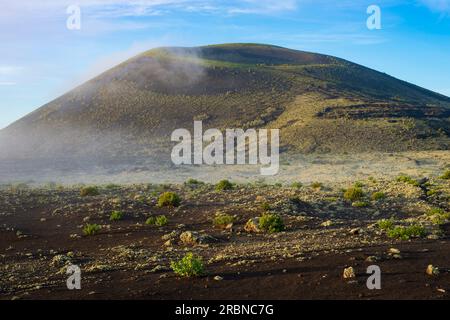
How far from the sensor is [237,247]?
15.1 m

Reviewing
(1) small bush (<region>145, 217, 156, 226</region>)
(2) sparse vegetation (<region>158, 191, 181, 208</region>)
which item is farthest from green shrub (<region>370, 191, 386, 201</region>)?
(1) small bush (<region>145, 217, 156, 226</region>)

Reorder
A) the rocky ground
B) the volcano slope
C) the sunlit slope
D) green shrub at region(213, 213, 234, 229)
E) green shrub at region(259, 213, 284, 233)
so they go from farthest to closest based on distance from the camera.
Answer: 1. the sunlit slope
2. the volcano slope
3. green shrub at region(213, 213, 234, 229)
4. green shrub at region(259, 213, 284, 233)
5. the rocky ground

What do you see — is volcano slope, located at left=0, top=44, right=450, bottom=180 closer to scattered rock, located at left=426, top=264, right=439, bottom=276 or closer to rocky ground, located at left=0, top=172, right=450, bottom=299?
rocky ground, located at left=0, top=172, right=450, bottom=299

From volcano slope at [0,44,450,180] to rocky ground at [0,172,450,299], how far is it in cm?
4040

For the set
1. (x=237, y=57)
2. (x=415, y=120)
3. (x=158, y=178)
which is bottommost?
(x=158, y=178)

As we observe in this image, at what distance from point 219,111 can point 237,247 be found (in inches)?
2972

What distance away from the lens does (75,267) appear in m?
13.2

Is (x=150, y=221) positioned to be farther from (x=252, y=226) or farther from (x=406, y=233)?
(x=406, y=233)

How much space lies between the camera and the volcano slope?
6950cm

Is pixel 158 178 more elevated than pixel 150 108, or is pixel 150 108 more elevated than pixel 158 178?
pixel 150 108
